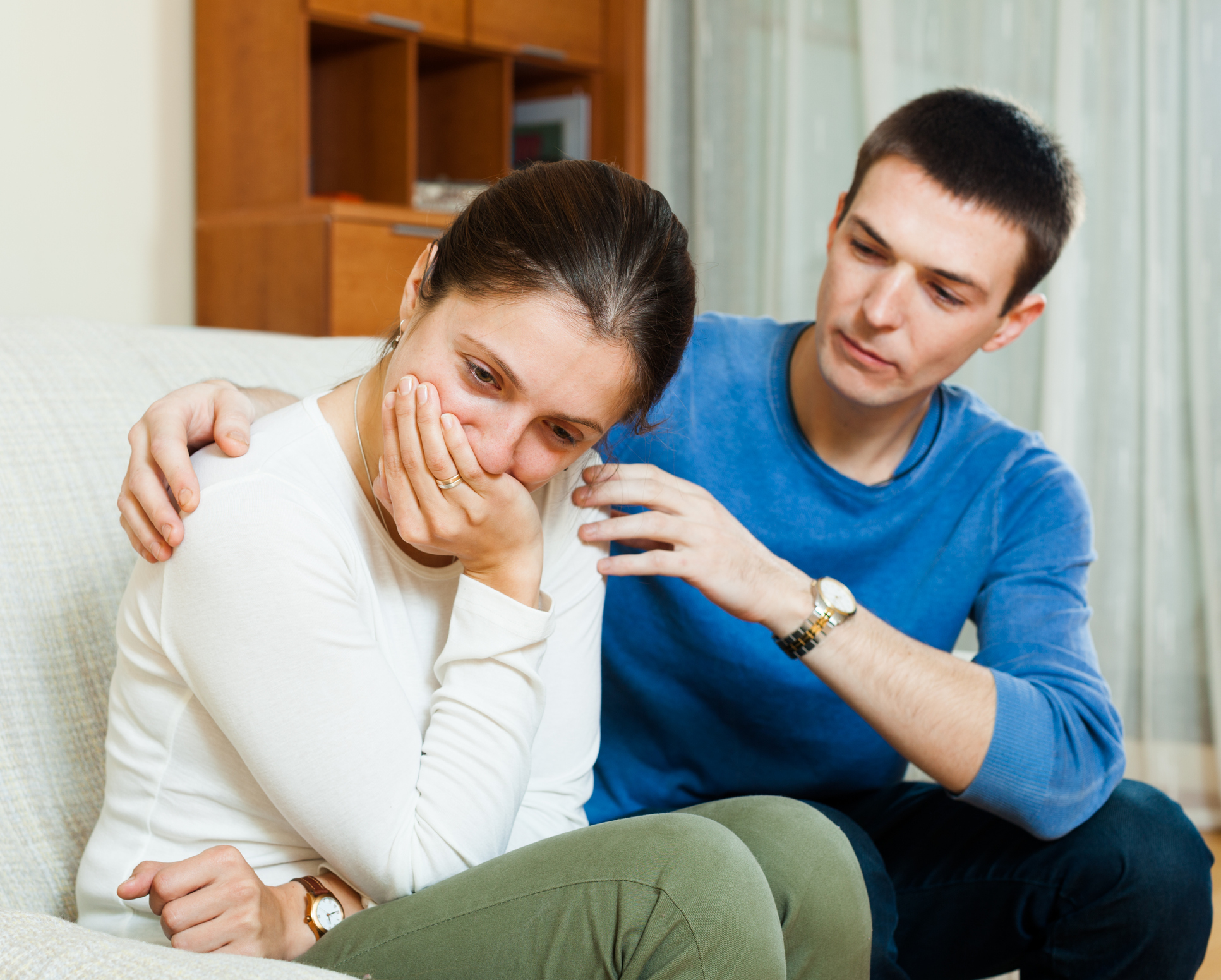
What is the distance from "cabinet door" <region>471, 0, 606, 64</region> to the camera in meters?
2.75

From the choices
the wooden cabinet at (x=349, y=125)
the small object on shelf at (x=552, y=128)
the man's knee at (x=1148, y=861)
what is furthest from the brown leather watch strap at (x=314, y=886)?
the small object on shelf at (x=552, y=128)

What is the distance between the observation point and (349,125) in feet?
9.25

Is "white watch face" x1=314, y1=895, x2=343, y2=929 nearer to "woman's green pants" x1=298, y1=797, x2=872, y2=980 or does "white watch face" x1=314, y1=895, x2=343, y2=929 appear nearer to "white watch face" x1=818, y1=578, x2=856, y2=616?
"woman's green pants" x1=298, y1=797, x2=872, y2=980

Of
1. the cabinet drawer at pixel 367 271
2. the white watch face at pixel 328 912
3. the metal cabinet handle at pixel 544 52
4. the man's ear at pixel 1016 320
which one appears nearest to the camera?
the white watch face at pixel 328 912

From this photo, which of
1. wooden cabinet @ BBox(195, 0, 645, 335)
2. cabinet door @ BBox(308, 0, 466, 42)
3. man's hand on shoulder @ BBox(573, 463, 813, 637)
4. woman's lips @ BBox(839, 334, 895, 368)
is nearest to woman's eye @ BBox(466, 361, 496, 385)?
man's hand on shoulder @ BBox(573, 463, 813, 637)

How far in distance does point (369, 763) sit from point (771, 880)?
0.31 meters

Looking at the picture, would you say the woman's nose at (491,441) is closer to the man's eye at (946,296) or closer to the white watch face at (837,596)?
the white watch face at (837,596)

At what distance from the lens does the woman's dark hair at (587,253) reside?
2.75 feet

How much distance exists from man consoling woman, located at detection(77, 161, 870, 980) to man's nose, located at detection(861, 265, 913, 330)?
399 millimetres

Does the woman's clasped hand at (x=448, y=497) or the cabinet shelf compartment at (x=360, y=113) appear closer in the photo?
the woman's clasped hand at (x=448, y=497)

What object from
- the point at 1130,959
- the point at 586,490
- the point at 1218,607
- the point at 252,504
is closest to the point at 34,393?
the point at 252,504

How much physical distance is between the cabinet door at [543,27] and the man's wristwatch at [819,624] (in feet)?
6.89

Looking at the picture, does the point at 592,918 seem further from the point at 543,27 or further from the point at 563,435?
the point at 543,27

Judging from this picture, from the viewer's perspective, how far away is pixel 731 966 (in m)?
0.75
